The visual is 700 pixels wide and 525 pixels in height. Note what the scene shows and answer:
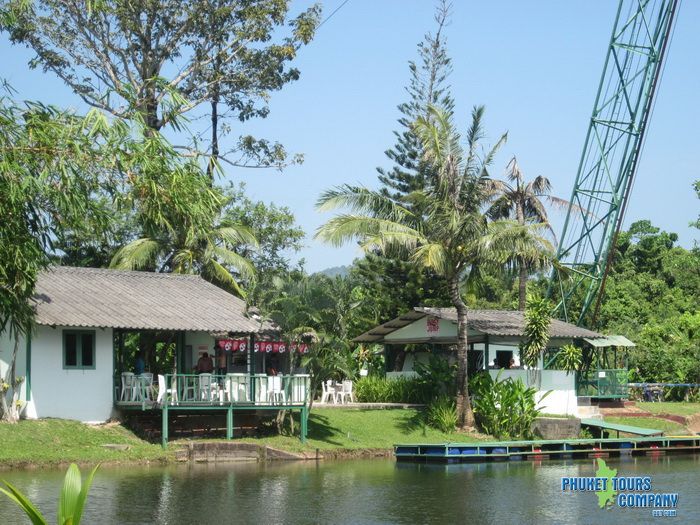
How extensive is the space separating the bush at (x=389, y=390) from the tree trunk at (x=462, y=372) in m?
2.65

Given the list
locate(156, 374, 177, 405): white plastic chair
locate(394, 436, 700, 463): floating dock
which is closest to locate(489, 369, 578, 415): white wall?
locate(394, 436, 700, 463): floating dock

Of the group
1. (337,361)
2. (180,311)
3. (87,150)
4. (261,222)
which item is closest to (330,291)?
(337,361)

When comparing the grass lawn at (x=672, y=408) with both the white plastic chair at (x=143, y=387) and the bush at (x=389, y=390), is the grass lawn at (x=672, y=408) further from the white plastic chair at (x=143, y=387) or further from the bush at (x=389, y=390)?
the white plastic chair at (x=143, y=387)

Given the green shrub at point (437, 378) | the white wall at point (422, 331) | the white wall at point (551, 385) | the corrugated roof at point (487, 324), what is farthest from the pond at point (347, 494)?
the white wall at point (422, 331)

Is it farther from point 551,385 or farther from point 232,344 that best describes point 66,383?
point 551,385

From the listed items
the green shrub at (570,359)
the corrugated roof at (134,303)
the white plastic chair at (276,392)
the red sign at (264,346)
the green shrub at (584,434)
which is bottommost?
the green shrub at (584,434)

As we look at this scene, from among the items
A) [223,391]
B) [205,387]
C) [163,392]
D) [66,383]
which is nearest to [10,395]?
[66,383]

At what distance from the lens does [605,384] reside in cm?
3653

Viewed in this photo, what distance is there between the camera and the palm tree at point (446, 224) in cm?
2931

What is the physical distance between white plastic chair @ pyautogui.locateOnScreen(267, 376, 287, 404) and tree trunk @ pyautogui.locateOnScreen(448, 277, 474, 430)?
565 centimetres

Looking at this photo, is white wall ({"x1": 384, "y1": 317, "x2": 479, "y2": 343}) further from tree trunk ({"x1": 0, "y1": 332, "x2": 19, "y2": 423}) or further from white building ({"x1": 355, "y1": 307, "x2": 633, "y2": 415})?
tree trunk ({"x1": 0, "y1": 332, "x2": 19, "y2": 423})

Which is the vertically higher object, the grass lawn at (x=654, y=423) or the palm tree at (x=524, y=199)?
the palm tree at (x=524, y=199)

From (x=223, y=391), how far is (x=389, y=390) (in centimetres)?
938

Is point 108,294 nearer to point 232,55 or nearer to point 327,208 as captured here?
point 327,208
